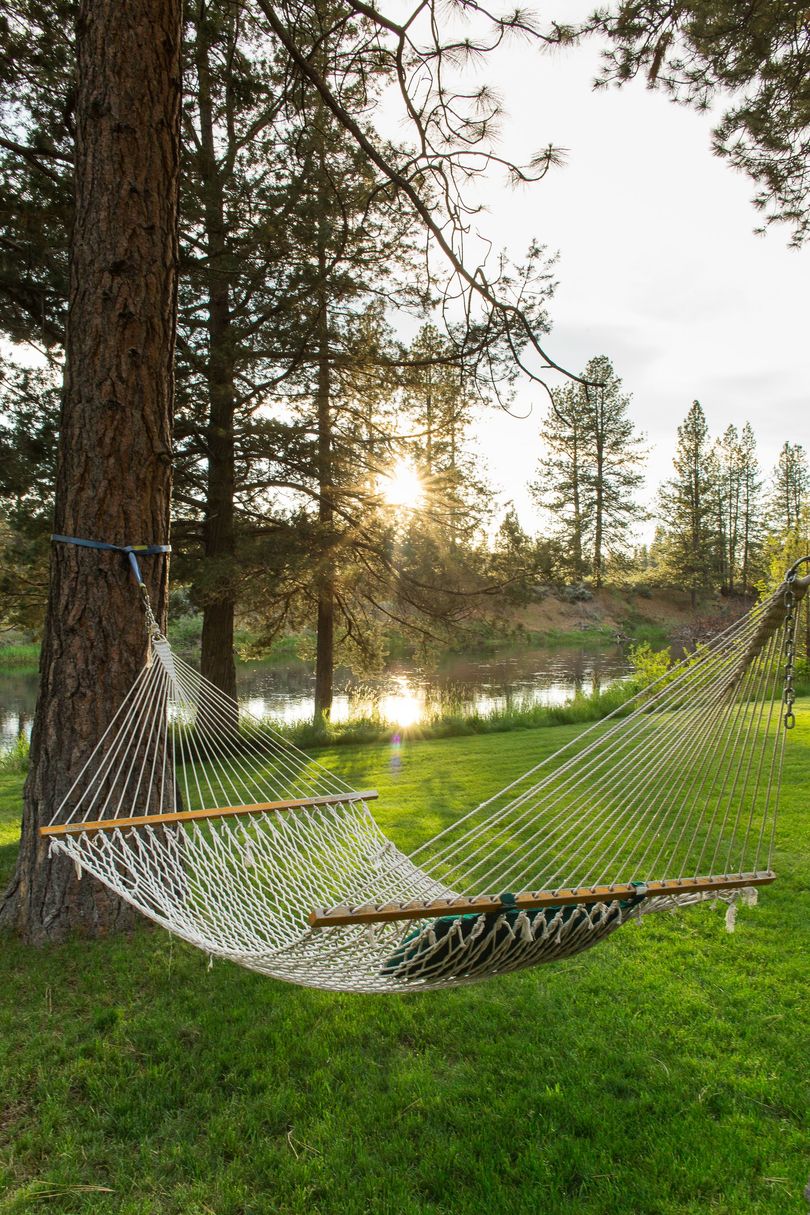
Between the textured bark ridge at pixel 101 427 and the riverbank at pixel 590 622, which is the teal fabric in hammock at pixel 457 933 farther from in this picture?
the riverbank at pixel 590 622

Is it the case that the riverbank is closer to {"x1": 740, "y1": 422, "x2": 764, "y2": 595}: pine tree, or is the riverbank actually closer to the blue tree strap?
{"x1": 740, "y1": 422, "x2": 764, "y2": 595}: pine tree

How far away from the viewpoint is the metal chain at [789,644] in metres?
1.36

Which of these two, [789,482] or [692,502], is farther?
[789,482]

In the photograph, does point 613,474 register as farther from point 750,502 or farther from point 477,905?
point 477,905

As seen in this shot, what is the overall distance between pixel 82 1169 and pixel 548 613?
61.8ft

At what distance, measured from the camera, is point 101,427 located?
212 cm

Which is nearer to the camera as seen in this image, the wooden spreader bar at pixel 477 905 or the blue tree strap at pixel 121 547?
the wooden spreader bar at pixel 477 905

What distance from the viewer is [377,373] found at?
5684 mm

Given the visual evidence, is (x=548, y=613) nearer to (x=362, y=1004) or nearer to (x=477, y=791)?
(x=477, y=791)

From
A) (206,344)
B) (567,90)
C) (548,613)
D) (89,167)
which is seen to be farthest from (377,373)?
(548,613)

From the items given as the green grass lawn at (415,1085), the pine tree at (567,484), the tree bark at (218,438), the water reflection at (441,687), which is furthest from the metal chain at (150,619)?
the pine tree at (567,484)

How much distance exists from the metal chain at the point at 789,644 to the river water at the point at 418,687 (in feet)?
20.0

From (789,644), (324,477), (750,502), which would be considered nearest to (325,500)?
(324,477)

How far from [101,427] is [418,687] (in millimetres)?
9918
